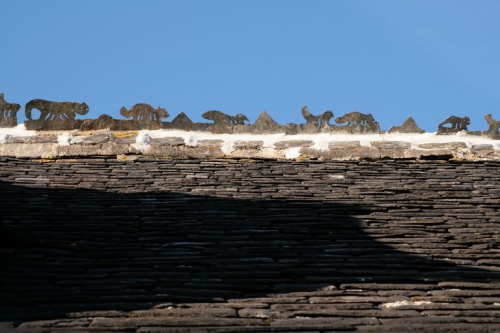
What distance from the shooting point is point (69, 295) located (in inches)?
176

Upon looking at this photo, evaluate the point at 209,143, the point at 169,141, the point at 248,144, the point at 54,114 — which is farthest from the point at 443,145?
the point at 54,114

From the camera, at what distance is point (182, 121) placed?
8570mm

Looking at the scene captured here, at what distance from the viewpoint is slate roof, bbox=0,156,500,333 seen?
4.25 m

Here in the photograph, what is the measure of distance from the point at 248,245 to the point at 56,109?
12.0 feet

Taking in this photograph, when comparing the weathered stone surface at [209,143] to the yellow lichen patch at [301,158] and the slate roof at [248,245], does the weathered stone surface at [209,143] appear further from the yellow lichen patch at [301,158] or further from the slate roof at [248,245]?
the yellow lichen patch at [301,158]

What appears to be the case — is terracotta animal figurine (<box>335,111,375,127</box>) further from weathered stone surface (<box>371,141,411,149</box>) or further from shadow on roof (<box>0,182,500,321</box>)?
shadow on roof (<box>0,182,500,321</box>)

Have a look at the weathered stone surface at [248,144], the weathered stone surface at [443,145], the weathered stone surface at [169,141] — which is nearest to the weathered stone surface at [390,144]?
the weathered stone surface at [443,145]

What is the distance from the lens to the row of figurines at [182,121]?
8.52m

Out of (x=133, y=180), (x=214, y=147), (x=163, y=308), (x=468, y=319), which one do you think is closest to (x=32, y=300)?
(x=163, y=308)

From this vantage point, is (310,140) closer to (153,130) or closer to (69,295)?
(153,130)

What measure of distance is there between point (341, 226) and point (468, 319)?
181cm

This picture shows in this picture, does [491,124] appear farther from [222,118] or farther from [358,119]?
[222,118]

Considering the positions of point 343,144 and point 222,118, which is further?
point 222,118

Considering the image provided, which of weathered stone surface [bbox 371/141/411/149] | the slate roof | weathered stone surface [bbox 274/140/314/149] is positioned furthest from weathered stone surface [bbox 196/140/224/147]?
weathered stone surface [bbox 371/141/411/149]
